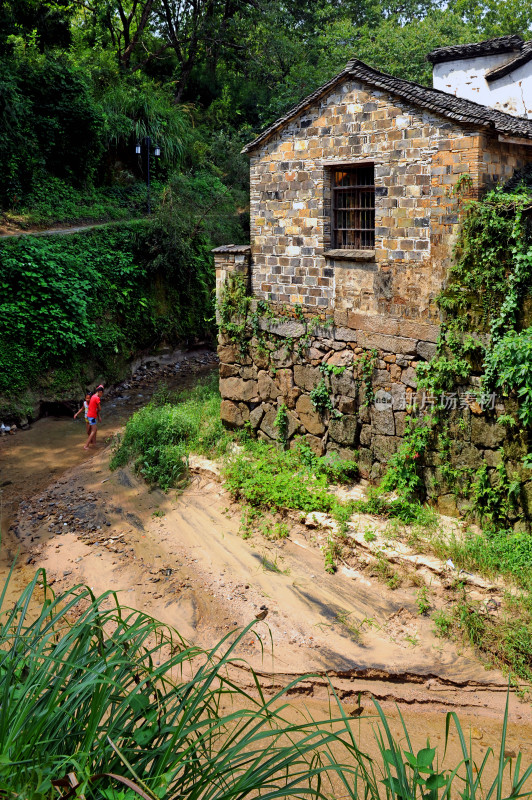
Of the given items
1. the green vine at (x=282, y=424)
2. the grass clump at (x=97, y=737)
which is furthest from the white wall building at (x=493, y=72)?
the grass clump at (x=97, y=737)

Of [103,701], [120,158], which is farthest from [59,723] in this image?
[120,158]

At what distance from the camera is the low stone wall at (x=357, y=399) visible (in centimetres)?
871

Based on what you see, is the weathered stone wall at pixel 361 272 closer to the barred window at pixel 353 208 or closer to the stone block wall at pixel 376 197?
the stone block wall at pixel 376 197

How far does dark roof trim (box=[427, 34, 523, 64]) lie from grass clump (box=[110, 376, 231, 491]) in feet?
28.8

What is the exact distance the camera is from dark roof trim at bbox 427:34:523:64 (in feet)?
45.2

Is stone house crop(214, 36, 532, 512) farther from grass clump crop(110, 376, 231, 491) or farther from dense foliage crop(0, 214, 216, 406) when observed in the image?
dense foliage crop(0, 214, 216, 406)

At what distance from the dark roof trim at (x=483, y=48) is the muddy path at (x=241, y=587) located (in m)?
10.1

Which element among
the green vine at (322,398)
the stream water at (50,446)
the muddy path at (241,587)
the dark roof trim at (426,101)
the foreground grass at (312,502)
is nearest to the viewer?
the muddy path at (241,587)

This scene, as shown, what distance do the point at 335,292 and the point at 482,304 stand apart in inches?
97.2

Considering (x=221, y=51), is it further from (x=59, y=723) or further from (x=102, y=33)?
(x=59, y=723)

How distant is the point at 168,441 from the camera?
11.9 m

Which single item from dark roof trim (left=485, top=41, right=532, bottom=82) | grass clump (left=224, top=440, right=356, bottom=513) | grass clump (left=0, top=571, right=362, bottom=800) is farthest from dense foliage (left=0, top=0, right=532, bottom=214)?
grass clump (left=0, top=571, right=362, bottom=800)

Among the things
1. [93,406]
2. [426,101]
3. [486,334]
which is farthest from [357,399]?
[93,406]

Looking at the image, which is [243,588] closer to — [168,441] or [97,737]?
[168,441]
